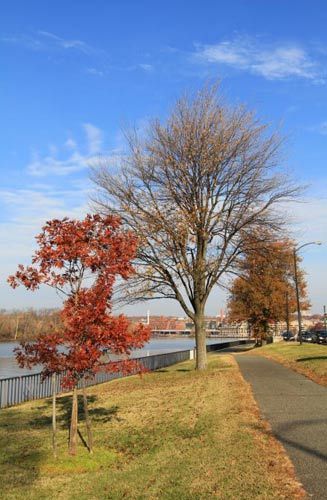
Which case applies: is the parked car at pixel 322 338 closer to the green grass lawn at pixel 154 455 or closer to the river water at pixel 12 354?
the river water at pixel 12 354

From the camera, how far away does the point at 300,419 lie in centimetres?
1019

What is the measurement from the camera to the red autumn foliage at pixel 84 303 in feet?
25.0

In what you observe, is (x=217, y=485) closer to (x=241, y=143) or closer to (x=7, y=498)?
(x=7, y=498)

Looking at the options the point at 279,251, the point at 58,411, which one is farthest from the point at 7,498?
the point at 279,251

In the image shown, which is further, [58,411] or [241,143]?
[241,143]

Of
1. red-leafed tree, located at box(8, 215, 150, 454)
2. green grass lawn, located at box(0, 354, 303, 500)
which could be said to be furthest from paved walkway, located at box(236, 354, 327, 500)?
red-leafed tree, located at box(8, 215, 150, 454)

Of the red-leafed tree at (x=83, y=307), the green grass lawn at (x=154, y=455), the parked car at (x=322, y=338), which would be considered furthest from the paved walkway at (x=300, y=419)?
the parked car at (x=322, y=338)

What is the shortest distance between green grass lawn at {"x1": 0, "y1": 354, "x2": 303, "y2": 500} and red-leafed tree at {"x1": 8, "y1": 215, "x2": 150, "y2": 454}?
823 millimetres

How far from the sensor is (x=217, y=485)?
6.05m

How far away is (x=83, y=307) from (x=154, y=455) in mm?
2305

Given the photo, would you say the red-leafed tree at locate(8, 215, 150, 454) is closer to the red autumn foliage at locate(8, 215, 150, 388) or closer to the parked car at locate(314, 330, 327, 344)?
the red autumn foliage at locate(8, 215, 150, 388)

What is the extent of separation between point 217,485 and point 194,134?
15111 mm

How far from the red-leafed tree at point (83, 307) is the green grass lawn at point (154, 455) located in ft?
2.70

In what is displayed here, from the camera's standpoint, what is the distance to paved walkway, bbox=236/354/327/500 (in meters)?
6.46
